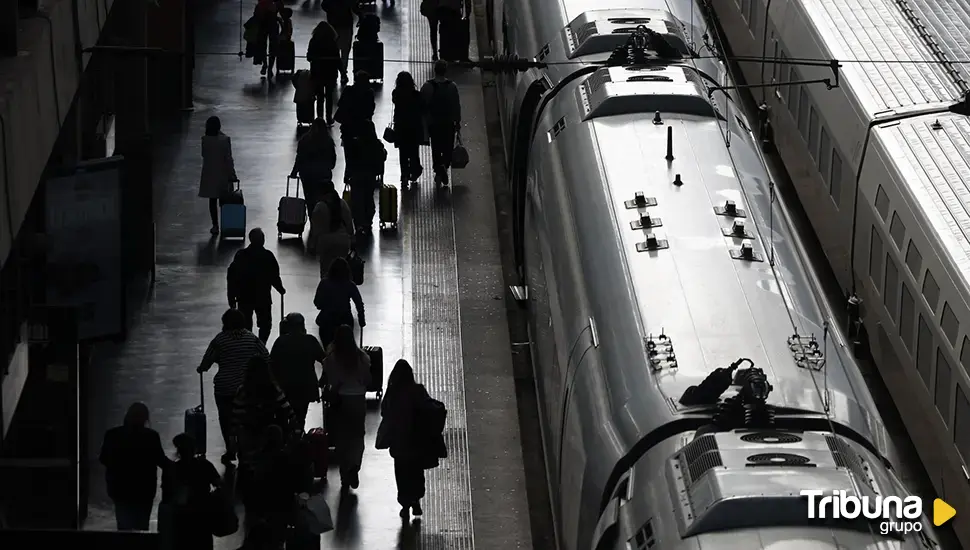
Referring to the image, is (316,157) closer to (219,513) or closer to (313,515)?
(313,515)

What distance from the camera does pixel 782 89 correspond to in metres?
24.1

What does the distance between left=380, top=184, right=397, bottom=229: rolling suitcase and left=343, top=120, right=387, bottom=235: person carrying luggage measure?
0.20 metres

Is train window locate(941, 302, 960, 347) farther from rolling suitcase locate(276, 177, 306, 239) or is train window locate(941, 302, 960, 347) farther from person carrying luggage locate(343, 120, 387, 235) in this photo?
rolling suitcase locate(276, 177, 306, 239)

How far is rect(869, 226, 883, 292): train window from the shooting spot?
711 inches

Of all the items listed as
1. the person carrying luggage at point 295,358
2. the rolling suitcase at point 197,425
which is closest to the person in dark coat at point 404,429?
the person carrying luggage at point 295,358

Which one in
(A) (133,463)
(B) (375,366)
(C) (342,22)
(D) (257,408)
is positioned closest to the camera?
(A) (133,463)

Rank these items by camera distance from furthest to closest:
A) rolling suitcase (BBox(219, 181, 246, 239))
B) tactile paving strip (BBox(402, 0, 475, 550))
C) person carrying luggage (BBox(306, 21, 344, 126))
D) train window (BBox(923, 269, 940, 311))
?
person carrying luggage (BBox(306, 21, 344, 126)), rolling suitcase (BBox(219, 181, 246, 239)), tactile paving strip (BBox(402, 0, 475, 550)), train window (BBox(923, 269, 940, 311))

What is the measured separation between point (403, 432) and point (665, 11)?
6.46 meters

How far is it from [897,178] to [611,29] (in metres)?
3.21

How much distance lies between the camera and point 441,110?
76.1ft

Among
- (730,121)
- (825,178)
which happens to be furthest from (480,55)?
(730,121)

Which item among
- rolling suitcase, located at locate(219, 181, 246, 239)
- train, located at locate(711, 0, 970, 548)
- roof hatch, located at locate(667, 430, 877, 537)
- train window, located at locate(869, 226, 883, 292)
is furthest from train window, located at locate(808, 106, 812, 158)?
roof hatch, located at locate(667, 430, 877, 537)

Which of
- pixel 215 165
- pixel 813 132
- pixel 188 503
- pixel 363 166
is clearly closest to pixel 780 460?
pixel 188 503

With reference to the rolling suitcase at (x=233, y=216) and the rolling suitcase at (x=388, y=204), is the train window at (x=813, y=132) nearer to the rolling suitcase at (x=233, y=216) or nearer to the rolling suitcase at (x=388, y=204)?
the rolling suitcase at (x=388, y=204)
